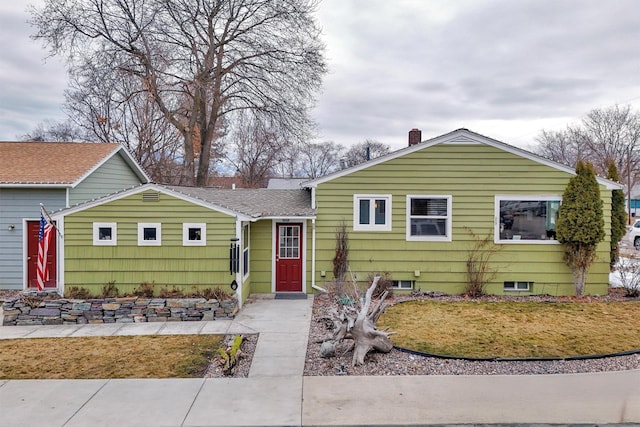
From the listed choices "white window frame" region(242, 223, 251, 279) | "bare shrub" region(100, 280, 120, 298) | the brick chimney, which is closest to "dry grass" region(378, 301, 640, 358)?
"white window frame" region(242, 223, 251, 279)

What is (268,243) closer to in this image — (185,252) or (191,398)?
(185,252)

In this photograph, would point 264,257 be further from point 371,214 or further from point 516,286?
point 516,286

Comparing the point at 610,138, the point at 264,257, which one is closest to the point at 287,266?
the point at 264,257

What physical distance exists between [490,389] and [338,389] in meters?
1.95

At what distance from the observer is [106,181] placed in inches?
549

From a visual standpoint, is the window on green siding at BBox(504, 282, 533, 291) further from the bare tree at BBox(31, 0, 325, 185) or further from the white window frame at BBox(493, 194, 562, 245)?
the bare tree at BBox(31, 0, 325, 185)

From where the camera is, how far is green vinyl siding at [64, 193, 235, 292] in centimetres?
1003

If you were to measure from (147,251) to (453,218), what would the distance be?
7891 mm

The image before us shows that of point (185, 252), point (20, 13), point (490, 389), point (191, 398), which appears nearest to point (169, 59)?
point (20, 13)

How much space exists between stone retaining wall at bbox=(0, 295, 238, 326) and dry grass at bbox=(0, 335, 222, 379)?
123 cm

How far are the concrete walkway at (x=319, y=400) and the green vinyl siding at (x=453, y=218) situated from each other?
228 inches

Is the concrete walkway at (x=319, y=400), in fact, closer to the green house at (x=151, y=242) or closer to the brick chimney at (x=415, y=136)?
the green house at (x=151, y=242)

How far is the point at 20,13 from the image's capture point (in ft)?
59.1

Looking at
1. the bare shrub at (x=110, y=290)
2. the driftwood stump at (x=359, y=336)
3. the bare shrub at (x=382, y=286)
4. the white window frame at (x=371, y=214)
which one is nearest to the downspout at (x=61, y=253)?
the bare shrub at (x=110, y=290)
